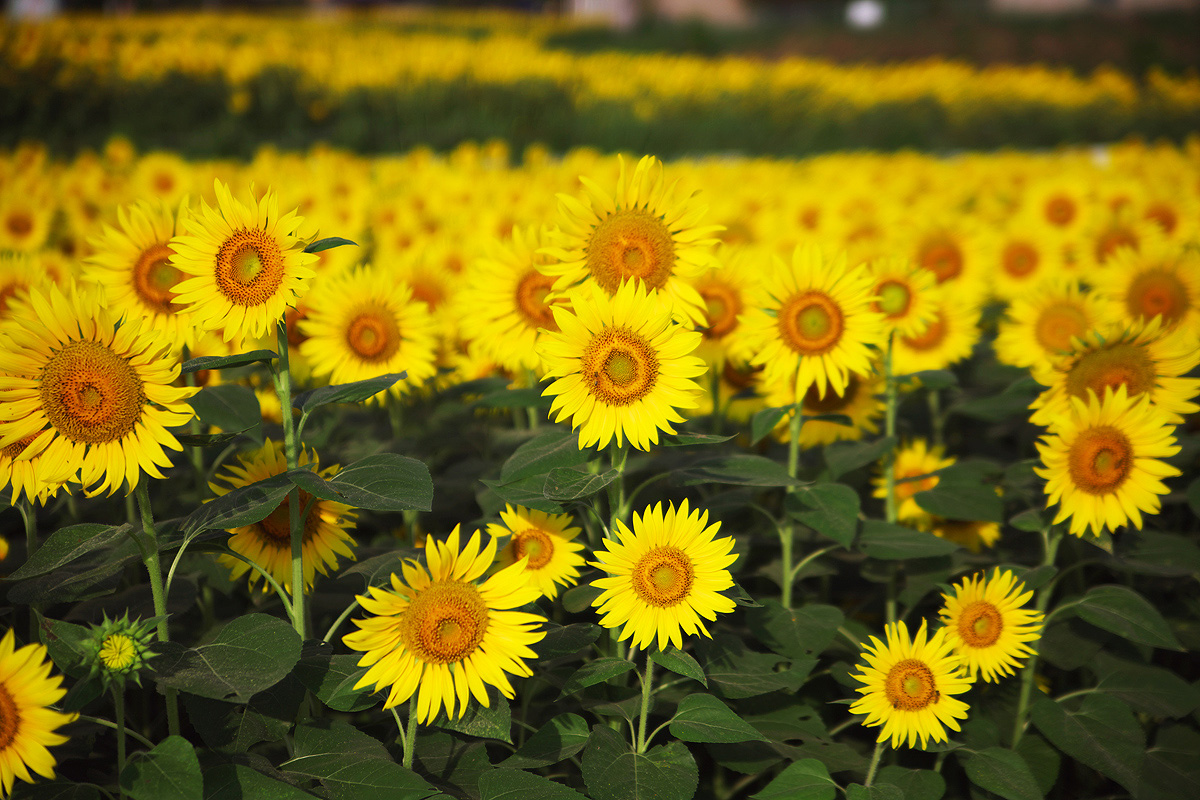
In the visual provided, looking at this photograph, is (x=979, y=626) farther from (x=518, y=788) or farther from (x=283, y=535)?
(x=283, y=535)

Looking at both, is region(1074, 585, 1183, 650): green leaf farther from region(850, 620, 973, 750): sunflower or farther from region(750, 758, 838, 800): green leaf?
region(750, 758, 838, 800): green leaf

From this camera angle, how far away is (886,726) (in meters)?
2.14

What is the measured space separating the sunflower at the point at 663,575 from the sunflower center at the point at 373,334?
4.45 feet

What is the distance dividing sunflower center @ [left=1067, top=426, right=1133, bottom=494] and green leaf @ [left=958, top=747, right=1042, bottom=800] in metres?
0.78

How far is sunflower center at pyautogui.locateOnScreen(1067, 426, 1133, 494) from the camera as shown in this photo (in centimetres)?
253

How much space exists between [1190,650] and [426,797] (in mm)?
2630

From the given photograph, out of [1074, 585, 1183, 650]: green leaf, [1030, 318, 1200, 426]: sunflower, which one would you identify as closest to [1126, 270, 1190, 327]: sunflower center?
[1030, 318, 1200, 426]: sunflower

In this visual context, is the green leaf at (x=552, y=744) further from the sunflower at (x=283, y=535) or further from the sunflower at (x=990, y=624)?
the sunflower at (x=990, y=624)

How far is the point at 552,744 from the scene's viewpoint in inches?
81.6

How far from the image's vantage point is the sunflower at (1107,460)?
98.4 inches

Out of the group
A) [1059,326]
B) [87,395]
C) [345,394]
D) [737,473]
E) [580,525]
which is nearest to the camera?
[87,395]

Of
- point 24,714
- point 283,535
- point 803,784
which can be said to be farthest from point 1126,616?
point 24,714

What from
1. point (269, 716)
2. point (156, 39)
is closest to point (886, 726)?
point (269, 716)

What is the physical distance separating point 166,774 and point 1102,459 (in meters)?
2.46
